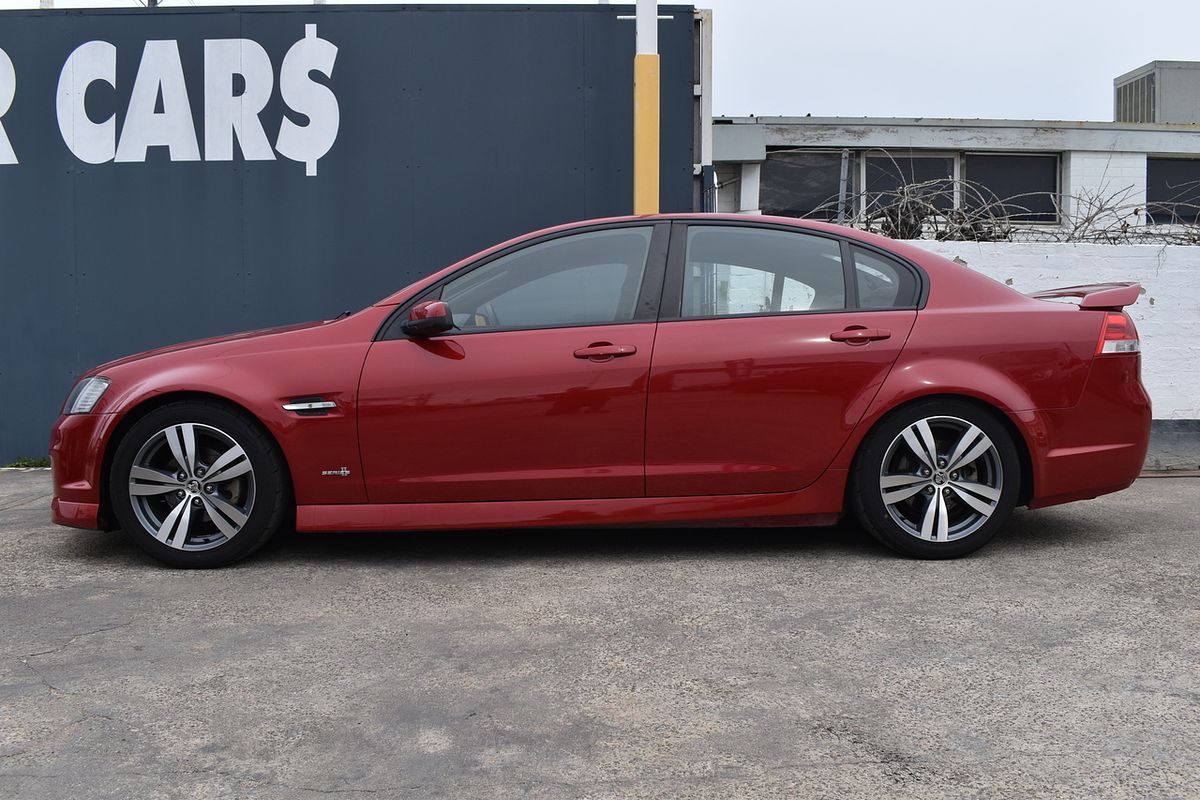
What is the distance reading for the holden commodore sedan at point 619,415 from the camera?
4602 millimetres

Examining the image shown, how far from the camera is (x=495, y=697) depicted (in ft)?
10.3

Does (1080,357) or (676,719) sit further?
(1080,357)

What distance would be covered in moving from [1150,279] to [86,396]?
6510 millimetres

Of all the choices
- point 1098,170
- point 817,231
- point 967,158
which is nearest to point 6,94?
point 817,231

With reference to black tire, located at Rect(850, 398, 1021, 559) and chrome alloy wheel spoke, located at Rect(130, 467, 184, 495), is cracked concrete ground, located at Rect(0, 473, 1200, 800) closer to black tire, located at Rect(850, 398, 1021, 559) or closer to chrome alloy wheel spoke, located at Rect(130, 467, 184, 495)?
black tire, located at Rect(850, 398, 1021, 559)

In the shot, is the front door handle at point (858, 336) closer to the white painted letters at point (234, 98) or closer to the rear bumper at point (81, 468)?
the rear bumper at point (81, 468)

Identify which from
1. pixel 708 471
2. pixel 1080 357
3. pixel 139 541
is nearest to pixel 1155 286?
pixel 1080 357

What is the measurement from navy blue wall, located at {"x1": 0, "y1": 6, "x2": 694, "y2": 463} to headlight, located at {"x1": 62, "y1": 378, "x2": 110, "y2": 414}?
308 cm

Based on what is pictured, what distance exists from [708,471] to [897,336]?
986 mm

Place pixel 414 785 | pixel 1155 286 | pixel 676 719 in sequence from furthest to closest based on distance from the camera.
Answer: pixel 1155 286
pixel 676 719
pixel 414 785

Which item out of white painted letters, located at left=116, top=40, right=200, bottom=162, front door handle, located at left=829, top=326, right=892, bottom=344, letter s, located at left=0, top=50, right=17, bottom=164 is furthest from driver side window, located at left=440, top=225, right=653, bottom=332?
letter s, located at left=0, top=50, right=17, bottom=164

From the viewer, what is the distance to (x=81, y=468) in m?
4.70

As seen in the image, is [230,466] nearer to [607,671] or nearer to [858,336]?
[607,671]

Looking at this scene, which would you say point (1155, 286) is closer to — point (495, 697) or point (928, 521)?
point (928, 521)
